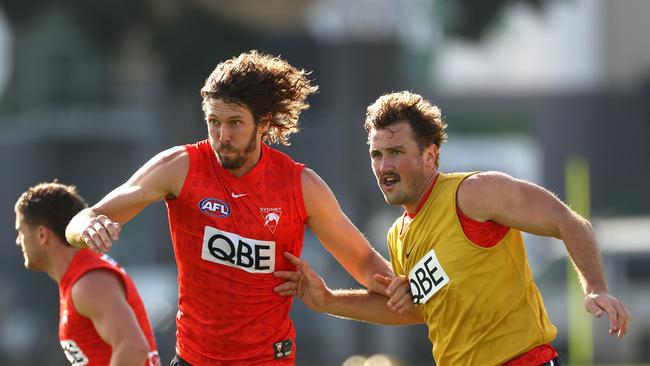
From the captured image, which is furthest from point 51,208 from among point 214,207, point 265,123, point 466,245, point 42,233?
point 466,245

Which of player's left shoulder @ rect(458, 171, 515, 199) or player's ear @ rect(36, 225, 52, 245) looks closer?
player's left shoulder @ rect(458, 171, 515, 199)

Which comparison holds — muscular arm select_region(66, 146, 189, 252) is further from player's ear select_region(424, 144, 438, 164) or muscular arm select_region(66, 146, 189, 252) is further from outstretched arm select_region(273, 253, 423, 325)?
player's ear select_region(424, 144, 438, 164)

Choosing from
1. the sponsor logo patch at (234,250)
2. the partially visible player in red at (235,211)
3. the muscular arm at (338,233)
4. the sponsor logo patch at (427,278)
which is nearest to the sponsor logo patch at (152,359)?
the partially visible player in red at (235,211)

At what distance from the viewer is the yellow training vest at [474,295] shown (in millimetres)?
5918

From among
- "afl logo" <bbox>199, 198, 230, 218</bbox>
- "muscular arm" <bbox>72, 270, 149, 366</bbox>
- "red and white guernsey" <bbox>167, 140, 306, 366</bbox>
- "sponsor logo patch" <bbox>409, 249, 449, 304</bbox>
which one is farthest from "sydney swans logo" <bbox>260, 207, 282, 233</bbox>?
"muscular arm" <bbox>72, 270, 149, 366</bbox>

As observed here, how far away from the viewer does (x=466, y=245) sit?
5.93 metres

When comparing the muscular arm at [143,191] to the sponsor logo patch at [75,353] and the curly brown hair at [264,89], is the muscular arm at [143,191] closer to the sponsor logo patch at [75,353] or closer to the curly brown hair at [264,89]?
the curly brown hair at [264,89]

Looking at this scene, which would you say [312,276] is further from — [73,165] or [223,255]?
[73,165]

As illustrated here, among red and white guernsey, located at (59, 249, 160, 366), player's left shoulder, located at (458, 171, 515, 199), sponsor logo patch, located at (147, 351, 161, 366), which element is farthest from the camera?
red and white guernsey, located at (59, 249, 160, 366)

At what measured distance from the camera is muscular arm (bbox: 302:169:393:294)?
6.41 metres

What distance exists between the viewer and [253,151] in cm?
632

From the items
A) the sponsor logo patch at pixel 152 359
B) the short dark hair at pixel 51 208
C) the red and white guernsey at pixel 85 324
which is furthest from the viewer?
the short dark hair at pixel 51 208

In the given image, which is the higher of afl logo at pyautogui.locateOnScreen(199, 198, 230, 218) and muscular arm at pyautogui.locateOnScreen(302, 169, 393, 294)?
afl logo at pyautogui.locateOnScreen(199, 198, 230, 218)

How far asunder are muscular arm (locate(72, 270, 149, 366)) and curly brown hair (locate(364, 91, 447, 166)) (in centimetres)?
143
